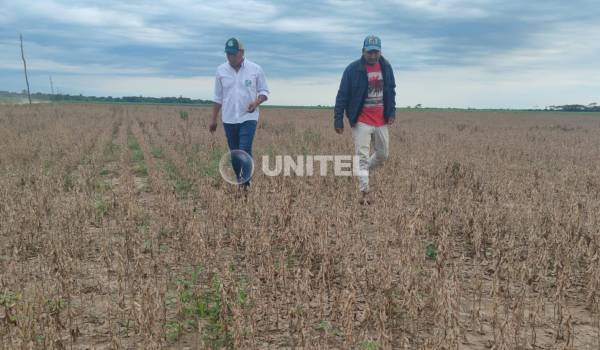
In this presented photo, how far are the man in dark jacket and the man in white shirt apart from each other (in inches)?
45.0

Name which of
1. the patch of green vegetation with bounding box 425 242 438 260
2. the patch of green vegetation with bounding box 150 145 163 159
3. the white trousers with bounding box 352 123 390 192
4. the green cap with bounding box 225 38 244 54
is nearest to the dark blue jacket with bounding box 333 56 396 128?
the white trousers with bounding box 352 123 390 192

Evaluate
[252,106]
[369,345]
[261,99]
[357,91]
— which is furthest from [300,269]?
[357,91]

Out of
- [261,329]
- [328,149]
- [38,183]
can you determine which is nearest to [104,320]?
[261,329]

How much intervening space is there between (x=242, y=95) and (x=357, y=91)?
159cm

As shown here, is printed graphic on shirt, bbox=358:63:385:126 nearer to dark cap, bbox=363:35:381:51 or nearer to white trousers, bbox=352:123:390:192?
white trousers, bbox=352:123:390:192

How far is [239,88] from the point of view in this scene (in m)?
6.44

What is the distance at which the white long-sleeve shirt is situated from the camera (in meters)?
6.45

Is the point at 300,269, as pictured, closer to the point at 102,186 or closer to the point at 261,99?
the point at 261,99

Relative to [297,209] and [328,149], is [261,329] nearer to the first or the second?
[297,209]

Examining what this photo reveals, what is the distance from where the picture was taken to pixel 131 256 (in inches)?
165

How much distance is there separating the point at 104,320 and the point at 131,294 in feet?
0.77

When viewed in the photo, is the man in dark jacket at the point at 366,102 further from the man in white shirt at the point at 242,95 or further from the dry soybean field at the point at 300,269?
the man in white shirt at the point at 242,95

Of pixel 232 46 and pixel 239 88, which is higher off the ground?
pixel 232 46

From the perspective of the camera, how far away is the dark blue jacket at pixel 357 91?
255 inches
